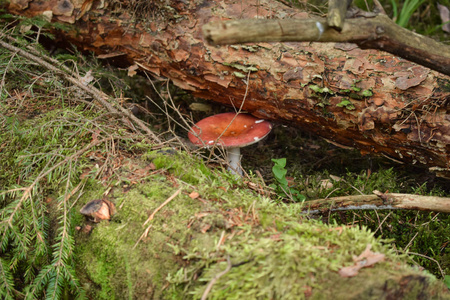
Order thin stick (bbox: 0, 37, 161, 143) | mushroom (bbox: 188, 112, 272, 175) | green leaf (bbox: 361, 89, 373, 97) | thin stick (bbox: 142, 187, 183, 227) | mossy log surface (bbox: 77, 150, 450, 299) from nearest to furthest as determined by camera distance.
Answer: mossy log surface (bbox: 77, 150, 450, 299)
thin stick (bbox: 142, 187, 183, 227)
thin stick (bbox: 0, 37, 161, 143)
green leaf (bbox: 361, 89, 373, 97)
mushroom (bbox: 188, 112, 272, 175)

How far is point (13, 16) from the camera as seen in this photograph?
11.3 feet

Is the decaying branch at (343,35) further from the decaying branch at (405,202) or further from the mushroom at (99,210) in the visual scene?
the mushroom at (99,210)

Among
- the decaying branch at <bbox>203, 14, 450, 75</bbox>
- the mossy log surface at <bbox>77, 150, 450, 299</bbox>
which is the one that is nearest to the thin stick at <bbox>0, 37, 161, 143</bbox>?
the mossy log surface at <bbox>77, 150, 450, 299</bbox>

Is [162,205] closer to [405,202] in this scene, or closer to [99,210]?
[99,210]

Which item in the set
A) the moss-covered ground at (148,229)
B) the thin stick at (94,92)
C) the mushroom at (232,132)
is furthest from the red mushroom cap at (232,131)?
the moss-covered ground at (148,229)

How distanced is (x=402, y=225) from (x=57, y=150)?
2.70m

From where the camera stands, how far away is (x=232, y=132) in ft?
12.0

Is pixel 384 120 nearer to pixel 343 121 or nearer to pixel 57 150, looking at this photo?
pixel 343 121

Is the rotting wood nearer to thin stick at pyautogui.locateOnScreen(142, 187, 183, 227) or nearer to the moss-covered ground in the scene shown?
the moss-covered ground

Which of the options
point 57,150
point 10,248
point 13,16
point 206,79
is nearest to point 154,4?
point 206,79

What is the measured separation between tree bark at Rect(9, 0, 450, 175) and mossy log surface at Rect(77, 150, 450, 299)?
1291 mm

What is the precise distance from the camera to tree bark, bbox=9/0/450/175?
2781mm

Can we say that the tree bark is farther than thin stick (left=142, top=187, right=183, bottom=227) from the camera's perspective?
Yes

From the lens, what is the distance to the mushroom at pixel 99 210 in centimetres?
195
